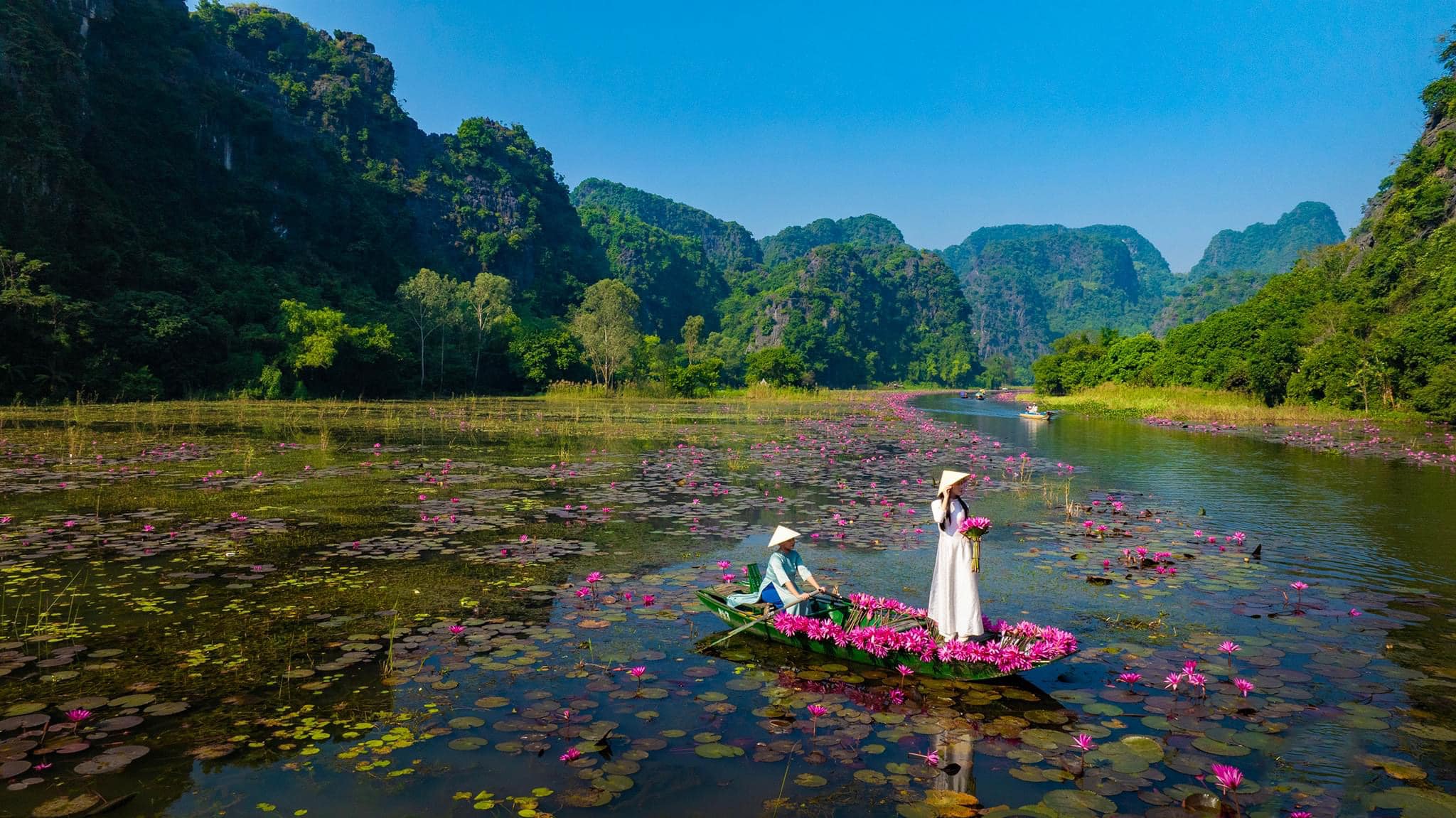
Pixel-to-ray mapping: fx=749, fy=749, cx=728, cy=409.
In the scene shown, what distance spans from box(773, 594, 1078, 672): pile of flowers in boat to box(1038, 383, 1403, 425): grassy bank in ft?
123

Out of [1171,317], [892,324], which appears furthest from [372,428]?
[1171,317]

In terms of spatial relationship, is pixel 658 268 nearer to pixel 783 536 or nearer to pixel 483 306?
pixel 483 306

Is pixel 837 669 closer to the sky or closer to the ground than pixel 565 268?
closer to the ground

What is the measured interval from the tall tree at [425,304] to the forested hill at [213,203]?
210 centimetres

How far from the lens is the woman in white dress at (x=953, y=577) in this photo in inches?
252

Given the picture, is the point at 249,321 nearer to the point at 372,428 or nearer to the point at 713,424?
the point at 372,428

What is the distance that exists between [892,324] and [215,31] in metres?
150

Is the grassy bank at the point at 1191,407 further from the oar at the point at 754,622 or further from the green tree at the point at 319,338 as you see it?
the green tree at the point at 319,338

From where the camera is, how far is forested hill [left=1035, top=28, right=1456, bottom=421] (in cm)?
3425

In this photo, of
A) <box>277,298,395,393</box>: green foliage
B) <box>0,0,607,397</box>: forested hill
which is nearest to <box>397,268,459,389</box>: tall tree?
<box>0,0,607,397</box>: forested hill

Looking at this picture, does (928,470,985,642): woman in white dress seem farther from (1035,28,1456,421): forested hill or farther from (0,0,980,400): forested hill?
(0,0,980,400): forested hill

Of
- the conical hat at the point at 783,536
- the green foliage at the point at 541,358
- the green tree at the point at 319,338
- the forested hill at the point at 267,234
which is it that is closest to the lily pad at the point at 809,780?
the conical hat at the point at 783,536

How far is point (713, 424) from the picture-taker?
3534cm

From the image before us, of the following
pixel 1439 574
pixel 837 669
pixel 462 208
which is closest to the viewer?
pixel 837 669
